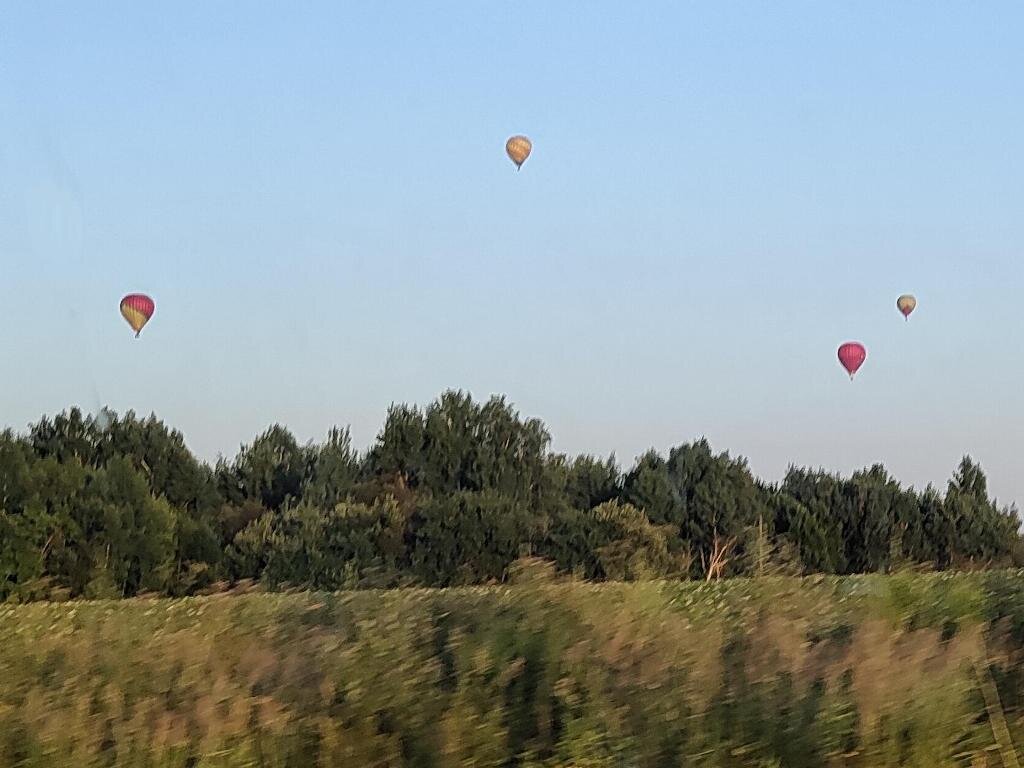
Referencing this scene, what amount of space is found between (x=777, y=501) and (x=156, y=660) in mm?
55442

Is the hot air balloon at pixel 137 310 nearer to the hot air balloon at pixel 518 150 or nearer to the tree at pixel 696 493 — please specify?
the hot air balloon at pixel 518 150

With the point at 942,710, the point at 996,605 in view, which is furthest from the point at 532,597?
the point at 996,605

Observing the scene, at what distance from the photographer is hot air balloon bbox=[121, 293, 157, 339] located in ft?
132

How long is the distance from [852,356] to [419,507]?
63.2 ft

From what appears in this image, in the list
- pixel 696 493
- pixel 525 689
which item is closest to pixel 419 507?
pixel 696 493

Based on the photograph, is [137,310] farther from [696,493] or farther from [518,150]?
[696,493]

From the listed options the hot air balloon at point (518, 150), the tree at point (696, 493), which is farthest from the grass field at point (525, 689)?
the tree at point (696, 493)

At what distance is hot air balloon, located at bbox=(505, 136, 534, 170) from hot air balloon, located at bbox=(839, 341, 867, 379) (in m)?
11.9

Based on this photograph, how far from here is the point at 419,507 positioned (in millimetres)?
53562

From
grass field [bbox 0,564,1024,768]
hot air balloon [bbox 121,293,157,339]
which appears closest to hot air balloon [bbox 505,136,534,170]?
hot air balloon [bbox 121,293,157,339]

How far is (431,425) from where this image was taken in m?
61.2

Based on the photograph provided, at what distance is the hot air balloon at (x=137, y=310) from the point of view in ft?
132

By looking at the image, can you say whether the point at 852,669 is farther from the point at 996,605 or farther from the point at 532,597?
the point at 996,605

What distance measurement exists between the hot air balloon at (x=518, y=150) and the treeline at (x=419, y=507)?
1361 cm
